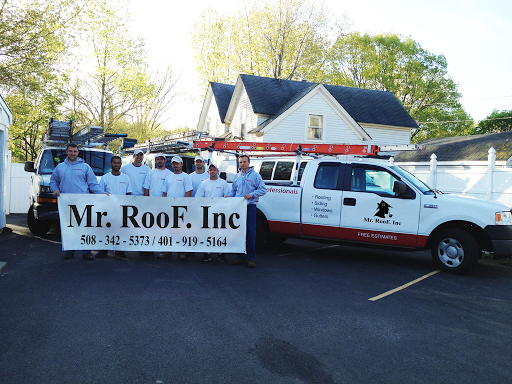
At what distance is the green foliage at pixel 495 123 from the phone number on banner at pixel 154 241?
53523 mm

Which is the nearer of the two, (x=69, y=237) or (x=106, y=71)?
(x=69, y=237)

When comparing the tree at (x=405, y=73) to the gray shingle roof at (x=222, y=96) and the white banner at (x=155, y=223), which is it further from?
the white banner at (x=155, y=223)

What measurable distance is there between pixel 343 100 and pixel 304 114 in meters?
6.22

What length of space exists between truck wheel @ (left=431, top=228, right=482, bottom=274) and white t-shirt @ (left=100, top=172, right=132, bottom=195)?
591cm

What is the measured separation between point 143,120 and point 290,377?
3749cm

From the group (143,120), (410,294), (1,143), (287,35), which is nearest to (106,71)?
(143,120)

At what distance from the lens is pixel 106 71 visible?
31188 millimetres

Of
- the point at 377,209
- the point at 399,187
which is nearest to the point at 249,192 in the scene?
the point at 377,209

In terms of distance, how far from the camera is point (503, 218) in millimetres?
7551

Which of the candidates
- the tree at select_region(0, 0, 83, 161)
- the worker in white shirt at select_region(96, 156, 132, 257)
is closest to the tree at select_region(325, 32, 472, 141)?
the tree at select_region(0, 0, 83, 161)

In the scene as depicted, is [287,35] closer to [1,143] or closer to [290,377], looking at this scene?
[1,143]

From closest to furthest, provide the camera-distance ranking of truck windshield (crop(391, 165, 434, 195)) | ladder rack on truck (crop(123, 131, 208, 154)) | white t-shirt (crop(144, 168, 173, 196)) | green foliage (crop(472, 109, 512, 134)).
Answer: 1. truck windshield (crop(391, 165, 434, 195))
2. white t-shirt (crop(144, 168, 173, 196))
3. ladder rack on truck (crop(123, 131, 208, 154))
4. green foliage (crop(472, 109, 512, 134))

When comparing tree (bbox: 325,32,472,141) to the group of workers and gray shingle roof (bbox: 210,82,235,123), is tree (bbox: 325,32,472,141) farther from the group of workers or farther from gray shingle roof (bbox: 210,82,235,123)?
the group of workers

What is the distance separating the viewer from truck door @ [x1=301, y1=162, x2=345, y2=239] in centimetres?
A: 861
